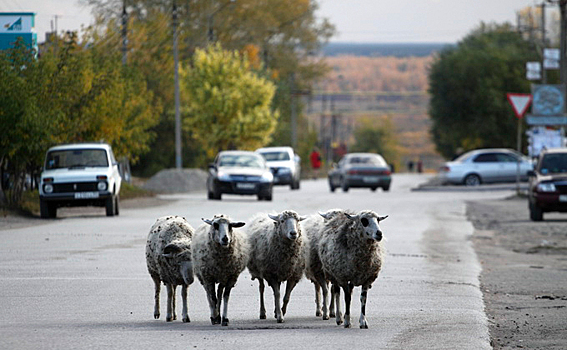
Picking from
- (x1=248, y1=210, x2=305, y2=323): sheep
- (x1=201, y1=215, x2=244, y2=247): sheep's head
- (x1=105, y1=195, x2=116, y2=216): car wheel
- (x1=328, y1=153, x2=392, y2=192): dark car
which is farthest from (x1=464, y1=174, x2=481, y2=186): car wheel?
(x1=201, y1=215, x2=244, y2=247): sheep's head

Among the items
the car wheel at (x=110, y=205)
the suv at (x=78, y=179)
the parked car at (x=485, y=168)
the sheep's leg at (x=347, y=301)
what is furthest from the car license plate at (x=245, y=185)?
the sheep's leg at (x=347, y=301)

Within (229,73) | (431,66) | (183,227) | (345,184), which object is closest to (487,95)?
(431,66)

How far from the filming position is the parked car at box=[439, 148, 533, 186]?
5297cm

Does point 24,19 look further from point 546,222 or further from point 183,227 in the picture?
point 183,227

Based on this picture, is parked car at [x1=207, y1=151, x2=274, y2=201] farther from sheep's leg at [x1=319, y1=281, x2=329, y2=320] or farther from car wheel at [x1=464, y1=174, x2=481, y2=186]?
sheep's leg at [x1=319, y1=281, x2=329, y2=320]

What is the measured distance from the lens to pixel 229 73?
6800cm

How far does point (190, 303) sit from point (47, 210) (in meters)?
16.8

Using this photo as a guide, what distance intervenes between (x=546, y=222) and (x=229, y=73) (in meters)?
39.3

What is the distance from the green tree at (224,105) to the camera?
65.6 meters

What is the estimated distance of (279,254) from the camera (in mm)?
12328

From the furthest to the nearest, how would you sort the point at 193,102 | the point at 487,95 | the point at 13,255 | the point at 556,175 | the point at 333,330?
the point at 487,95
the point at 193,102
the point at 556,175
the point at 13,255
the point at 333,330

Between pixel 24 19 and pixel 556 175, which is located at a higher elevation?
pixel 24 19

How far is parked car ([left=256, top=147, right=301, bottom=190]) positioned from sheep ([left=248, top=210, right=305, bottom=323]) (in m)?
38.0

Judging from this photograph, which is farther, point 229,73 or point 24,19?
point 229,73
